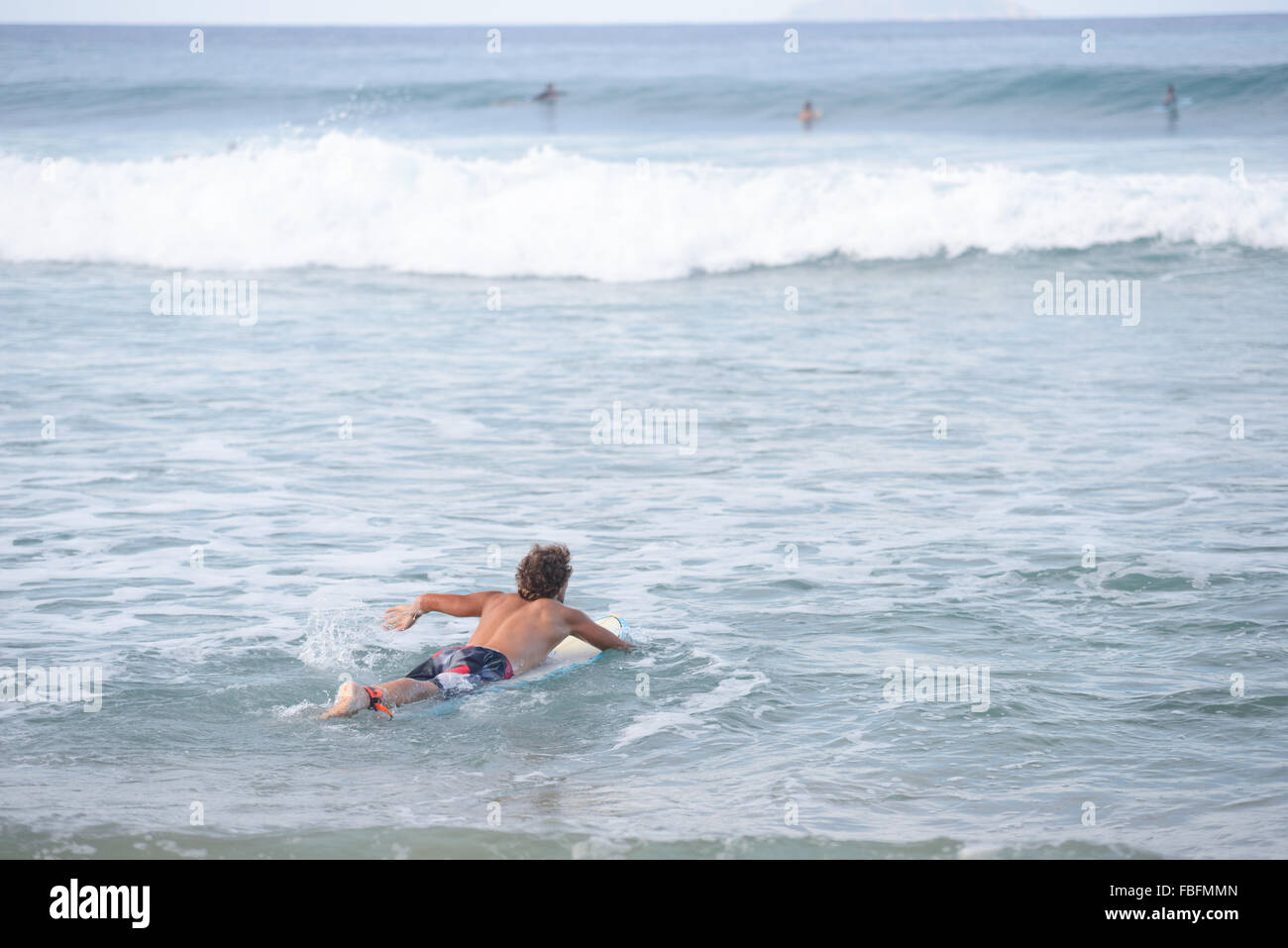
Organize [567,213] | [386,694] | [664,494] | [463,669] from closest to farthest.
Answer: [386,694]
[463,669]
[664,494]
[567,213]

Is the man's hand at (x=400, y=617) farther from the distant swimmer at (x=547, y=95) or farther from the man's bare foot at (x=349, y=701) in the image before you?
the distant swimmer at (x=547, y=95)

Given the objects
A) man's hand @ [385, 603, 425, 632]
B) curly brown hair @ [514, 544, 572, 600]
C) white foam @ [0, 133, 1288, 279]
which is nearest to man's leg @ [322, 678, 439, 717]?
man's hand @ [385, 603, 425, 632]

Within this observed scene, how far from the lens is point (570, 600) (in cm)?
867

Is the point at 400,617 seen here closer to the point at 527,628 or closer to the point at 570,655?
the point at 527,628

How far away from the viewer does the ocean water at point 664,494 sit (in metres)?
6.09

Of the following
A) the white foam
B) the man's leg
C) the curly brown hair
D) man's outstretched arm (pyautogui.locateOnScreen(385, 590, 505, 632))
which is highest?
the white foam

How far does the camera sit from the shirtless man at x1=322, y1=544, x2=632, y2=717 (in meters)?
7.24

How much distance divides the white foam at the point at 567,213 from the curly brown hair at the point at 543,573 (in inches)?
558

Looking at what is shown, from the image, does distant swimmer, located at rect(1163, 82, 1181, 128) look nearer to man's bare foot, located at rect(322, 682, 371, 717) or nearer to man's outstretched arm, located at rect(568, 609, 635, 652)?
man's outstretched arm, located at rect(568, 609, 635, 652)

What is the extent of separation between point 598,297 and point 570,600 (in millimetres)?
11966

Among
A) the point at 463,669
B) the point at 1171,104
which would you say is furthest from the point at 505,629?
the point at 1171,104

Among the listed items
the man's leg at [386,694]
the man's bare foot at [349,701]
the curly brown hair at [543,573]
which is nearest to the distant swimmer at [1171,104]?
the curly brown hair at [543,573]

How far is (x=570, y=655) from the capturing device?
7.70 meters

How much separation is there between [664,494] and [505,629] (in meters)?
3.54
